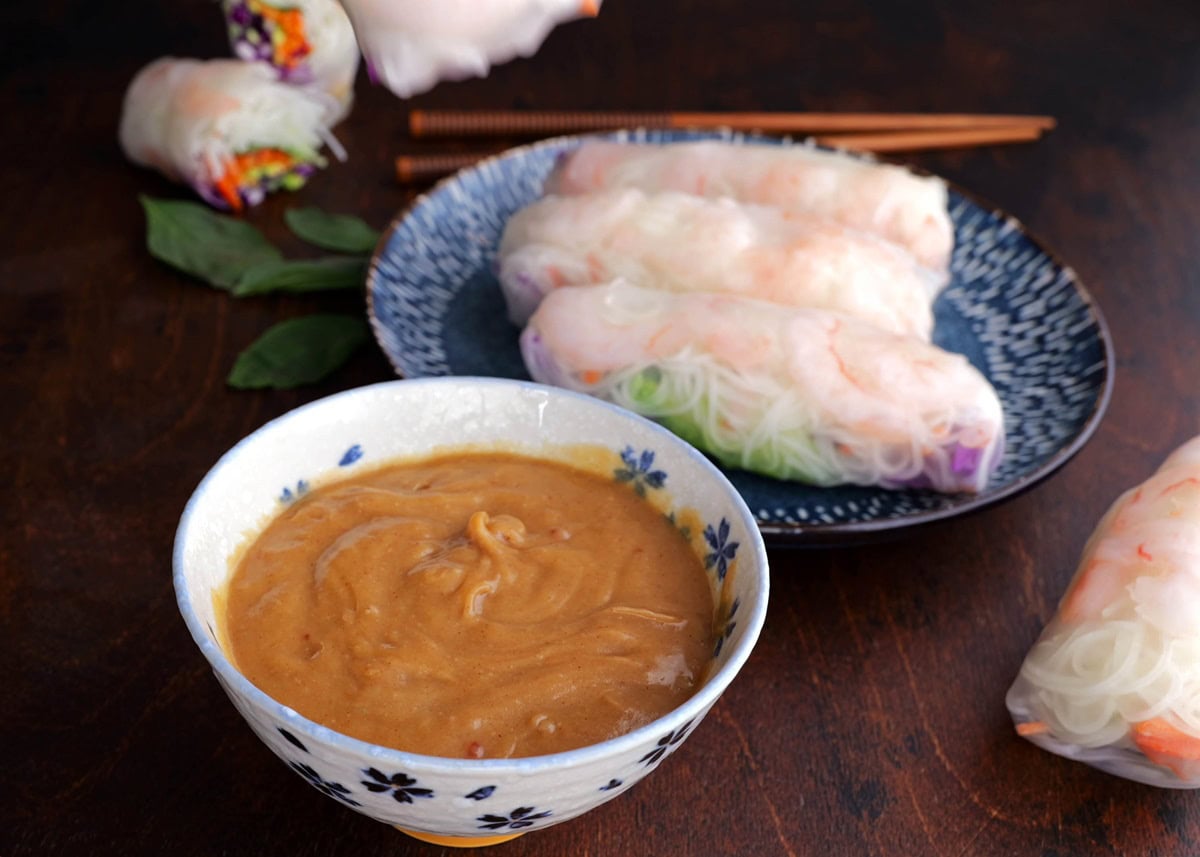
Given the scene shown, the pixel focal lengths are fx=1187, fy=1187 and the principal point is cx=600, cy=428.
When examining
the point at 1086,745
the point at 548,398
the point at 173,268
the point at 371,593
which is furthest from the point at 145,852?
the point at 173,268

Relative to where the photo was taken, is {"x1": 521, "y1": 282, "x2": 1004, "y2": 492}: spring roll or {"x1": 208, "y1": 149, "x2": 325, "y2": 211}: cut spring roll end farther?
{"x1": 208, "y1": 149, "x2": 325, "y2": 211}: cut spring roll end

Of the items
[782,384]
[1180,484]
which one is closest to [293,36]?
[782,384]

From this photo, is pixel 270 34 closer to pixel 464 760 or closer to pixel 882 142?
pixel 882 142

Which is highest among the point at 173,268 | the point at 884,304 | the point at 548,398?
the point at 548,398

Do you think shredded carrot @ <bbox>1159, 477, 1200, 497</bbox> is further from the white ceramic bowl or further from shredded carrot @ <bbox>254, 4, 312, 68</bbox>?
shredded carrot @ <bbox>254, 4, 312, 68</bbox>

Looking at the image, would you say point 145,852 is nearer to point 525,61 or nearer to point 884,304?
point 884,304

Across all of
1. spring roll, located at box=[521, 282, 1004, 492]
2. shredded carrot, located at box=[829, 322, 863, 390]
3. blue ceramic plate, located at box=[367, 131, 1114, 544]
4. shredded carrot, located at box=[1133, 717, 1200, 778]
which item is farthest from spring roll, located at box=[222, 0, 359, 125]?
shredded carrot, located at box=[1133, 717, 1200, 778]

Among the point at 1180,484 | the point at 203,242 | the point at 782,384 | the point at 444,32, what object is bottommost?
the point at 203,242
